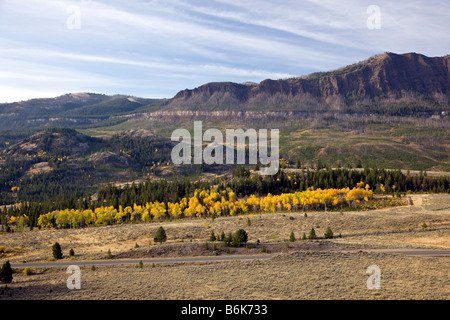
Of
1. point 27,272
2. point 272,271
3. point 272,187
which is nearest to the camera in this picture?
point 272,271

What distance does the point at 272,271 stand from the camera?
169ft

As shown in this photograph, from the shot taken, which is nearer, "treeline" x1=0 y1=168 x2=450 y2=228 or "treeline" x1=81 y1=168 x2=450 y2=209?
"treeline" x1=0 y1=168 x2=450 y2=228

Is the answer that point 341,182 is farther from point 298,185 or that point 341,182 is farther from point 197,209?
point 197,209

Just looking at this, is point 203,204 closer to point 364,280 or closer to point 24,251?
point 24,251

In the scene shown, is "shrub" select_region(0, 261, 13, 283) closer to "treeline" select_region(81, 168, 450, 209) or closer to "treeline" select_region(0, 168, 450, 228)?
"treeline" select_region(0, 168, 450, 228)

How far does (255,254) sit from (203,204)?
78.1m

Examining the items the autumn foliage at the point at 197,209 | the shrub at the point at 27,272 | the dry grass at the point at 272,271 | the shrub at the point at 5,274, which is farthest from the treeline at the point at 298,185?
the shrub at the point at 5,274

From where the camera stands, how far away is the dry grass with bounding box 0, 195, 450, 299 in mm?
43031

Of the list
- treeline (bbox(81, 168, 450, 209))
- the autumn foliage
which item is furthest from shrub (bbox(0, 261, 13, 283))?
treeline (bbox(81, 168, 450, 209))

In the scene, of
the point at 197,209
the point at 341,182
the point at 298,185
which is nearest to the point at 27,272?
the point at 197,209

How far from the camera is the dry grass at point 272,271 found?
141ft

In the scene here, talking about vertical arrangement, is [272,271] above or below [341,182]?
below
